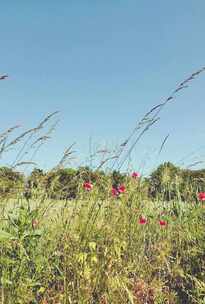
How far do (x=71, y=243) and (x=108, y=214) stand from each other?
2.45ft

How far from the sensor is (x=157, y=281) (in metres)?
3.61

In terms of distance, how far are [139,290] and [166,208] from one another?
2.06 meters

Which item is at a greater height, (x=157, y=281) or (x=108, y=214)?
Result: (x=108, y=214)

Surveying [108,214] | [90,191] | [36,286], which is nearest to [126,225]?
[108,214]

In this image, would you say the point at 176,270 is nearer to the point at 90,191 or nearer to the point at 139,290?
the point at 139,290

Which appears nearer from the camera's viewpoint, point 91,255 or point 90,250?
point 91,255

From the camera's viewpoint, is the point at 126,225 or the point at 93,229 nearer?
the point at 93,229

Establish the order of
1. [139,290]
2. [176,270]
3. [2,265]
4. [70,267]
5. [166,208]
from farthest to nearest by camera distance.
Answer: [166,208] → [176,270] → [139,290] → [70,267] → [2,265]

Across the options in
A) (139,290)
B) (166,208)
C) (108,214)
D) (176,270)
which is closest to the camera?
(139,290)

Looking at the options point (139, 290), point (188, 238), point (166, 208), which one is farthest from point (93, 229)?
point (166, 208)

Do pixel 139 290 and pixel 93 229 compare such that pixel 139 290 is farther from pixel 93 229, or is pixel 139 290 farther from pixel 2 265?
pixel 2 265

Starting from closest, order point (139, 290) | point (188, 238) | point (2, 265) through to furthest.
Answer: point (2, 265), point (139, 290), point (188, 238)

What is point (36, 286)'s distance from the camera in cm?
315

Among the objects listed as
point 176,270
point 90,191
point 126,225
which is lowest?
point 176,270
